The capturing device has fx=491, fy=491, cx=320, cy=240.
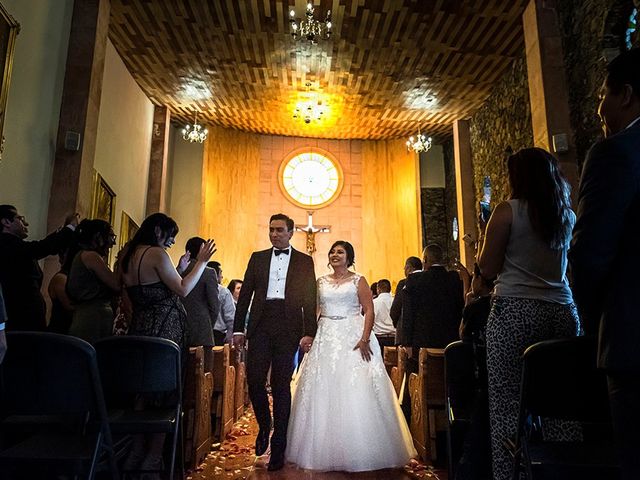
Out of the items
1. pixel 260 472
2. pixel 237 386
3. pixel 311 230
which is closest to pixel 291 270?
pixel 260 472

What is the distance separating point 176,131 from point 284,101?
3368 mm

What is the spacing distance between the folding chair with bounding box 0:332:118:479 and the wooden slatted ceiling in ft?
20.4

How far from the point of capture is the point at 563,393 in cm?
169

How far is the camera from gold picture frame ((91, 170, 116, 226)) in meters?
7.23

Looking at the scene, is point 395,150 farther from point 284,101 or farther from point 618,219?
point 618,219

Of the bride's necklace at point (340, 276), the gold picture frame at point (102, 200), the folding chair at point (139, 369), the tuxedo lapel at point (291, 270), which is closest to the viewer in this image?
the folding chair at point (139, 369)

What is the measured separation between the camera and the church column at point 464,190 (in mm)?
9953

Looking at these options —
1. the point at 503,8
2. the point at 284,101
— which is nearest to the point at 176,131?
the point at 284,101

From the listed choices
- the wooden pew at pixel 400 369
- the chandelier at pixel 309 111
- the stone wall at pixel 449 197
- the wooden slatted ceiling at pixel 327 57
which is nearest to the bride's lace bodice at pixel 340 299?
the wooden pew at pixel 400 369

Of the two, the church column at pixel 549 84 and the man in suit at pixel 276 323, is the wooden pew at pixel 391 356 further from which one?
the church column at pixel 549 84

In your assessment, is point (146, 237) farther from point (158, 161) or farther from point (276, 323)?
point (158, 161)

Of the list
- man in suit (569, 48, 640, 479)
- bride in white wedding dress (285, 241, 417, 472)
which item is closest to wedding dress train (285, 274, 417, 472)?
bride in white wedding dress (285, 241, 417, 472)

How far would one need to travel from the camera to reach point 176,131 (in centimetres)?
1202

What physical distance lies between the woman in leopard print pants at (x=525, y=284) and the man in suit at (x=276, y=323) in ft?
5.67
